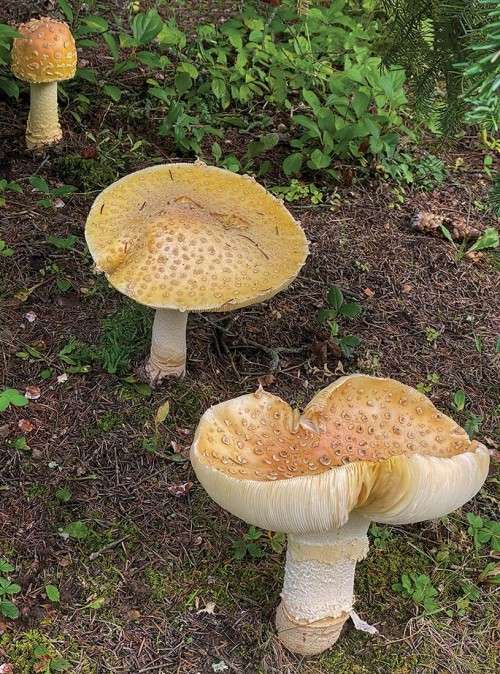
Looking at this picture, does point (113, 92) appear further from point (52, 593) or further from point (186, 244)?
point (52, 593)

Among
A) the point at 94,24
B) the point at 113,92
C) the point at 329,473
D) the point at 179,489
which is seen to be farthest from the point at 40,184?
the point at 329,473

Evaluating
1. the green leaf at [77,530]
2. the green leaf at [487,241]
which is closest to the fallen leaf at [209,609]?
the green leaf at [77,530]

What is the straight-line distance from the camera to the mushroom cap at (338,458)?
1932 mm

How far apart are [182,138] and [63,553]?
2.66 m

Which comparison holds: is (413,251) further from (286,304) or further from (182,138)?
(182,138)

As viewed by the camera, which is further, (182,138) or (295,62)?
(295,62)

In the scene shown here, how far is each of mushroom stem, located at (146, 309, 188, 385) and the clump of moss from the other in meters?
1.42

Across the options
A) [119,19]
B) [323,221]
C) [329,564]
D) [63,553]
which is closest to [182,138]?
[323,221]

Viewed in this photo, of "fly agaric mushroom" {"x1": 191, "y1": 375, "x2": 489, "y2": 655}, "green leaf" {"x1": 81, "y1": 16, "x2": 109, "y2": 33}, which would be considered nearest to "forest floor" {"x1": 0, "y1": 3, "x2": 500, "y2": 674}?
"fly agaric mushroom" {"x1": 191, "y1": 375, "x2": 489, "y2": 655}

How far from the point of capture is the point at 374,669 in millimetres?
2562

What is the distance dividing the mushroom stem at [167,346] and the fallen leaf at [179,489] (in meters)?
0.54

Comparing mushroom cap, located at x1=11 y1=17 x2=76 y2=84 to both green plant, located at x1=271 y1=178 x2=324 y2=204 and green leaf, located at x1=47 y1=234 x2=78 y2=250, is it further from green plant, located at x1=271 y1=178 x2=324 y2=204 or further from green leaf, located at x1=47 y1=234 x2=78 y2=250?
green plant, located at x1=271 y1=178 x2=324 y2=204

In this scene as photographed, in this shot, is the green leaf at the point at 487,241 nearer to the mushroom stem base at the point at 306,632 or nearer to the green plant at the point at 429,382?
the green plant at the point at 429,382

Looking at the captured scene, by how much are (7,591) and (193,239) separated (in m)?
1.42
